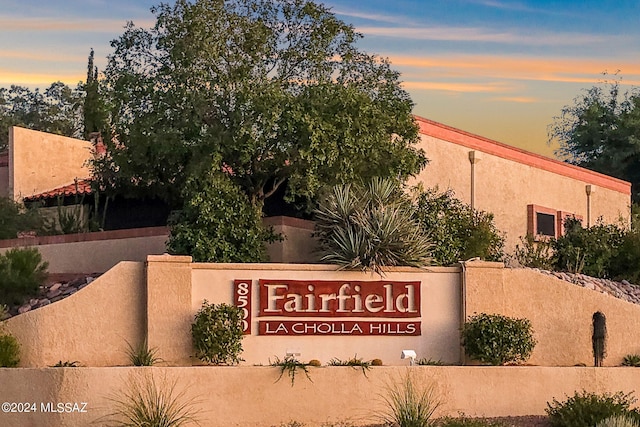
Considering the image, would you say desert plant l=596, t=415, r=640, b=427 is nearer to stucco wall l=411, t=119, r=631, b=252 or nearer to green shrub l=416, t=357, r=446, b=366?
green shrub l=416, t=357, r=446, b=366

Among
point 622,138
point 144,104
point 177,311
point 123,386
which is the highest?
point 622,138

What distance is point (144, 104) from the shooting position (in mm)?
24812

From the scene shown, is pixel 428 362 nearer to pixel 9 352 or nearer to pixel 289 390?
pixel 289 390

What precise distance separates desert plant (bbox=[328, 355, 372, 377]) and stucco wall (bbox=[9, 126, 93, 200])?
13.8m

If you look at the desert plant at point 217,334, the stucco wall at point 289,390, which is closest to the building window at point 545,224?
the stucco wall at point 289,390

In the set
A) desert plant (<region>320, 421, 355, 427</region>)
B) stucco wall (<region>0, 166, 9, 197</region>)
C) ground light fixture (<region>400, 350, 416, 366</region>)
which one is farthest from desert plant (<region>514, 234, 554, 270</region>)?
stucco wall (<region>0, 166, 9, 197</region>)

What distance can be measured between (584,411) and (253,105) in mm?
9491

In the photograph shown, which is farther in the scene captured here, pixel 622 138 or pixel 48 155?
pixel 622 138

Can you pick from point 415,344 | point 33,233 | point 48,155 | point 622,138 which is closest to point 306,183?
point 415,344

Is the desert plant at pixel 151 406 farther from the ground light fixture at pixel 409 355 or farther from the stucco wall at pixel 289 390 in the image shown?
the ground light fixture at pixel 409 355

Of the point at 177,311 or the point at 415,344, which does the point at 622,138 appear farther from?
the point at 177,311

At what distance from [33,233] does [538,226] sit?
16244mm

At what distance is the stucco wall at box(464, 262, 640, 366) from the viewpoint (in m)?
23.3

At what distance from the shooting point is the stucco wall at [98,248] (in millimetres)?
24781
